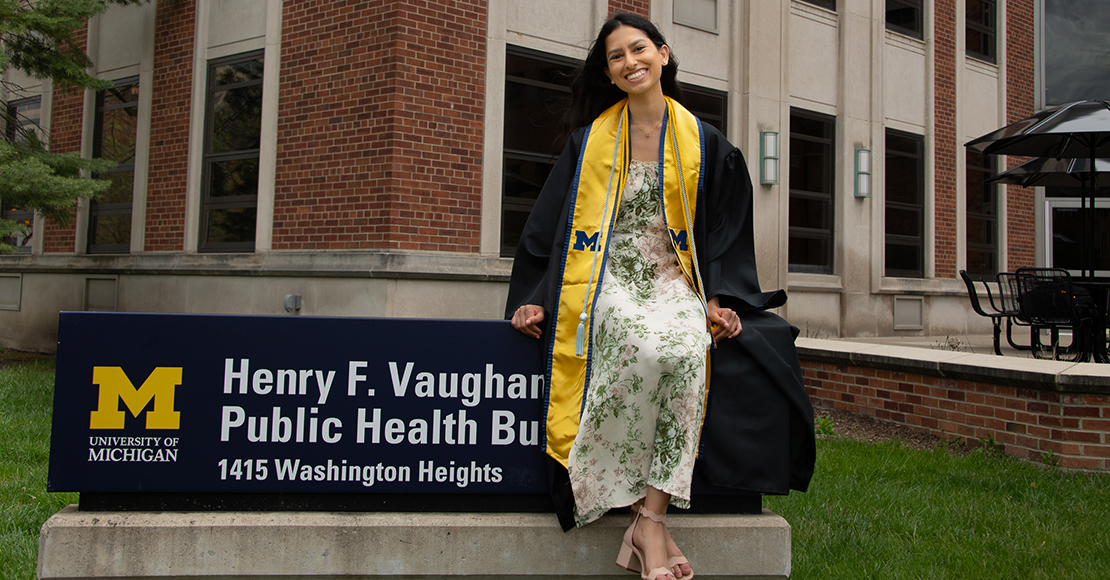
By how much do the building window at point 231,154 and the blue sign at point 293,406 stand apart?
6563mm

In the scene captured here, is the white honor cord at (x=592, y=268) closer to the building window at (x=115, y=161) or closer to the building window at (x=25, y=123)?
the building window at (x=115, y=161)

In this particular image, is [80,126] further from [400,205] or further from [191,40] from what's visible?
[400,205]

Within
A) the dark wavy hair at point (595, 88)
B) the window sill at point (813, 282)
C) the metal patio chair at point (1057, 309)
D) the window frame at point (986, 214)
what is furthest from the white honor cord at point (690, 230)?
the window frame at point (986, 214)

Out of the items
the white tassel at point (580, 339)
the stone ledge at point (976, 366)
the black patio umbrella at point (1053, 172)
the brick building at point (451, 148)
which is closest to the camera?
the white tassel at point (580, 339)

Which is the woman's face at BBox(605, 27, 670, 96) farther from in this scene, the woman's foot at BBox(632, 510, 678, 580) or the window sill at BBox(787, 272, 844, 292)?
the window sill at BBox(787, 272, 844, 292)

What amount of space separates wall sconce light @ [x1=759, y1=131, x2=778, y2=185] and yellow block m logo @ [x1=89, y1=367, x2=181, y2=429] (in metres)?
9.14

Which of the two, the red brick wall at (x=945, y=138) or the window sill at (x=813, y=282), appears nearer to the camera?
the window sill at (x=813, y=282)

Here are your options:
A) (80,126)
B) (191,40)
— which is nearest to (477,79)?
(191,40)

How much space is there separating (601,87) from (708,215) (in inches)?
27.2

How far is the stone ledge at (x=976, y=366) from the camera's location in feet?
15.2

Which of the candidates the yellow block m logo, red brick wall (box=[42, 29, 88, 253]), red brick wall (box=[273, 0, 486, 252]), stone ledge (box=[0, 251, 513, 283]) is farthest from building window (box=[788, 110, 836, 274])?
the yellow block m logo

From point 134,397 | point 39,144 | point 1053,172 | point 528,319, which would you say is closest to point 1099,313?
point 1053,172

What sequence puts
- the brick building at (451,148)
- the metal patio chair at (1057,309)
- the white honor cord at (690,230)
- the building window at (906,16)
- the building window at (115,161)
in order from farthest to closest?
the building window at (906,16), the building window at (115,161), the metal patio chair at (1057,309), the brick building at (451,148), the white honor cord at (690,230)

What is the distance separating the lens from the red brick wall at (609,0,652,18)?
30.8 ft
